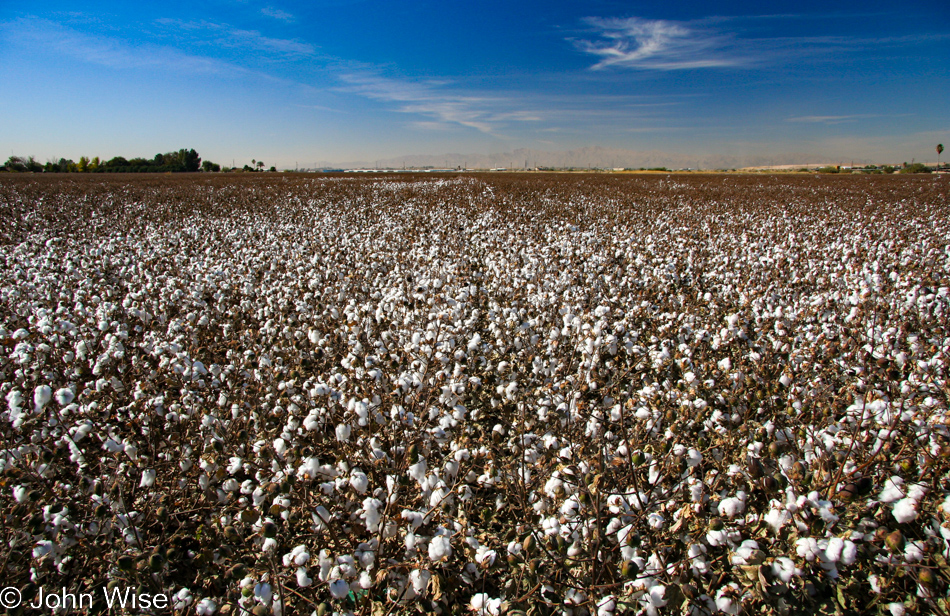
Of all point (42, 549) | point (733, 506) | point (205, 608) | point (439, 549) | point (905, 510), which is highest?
point (905, 510)

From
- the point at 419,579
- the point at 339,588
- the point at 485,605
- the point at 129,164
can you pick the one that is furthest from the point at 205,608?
the point at 129,164

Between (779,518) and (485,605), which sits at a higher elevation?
(779,518)

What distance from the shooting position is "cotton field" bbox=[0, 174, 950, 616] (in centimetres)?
193

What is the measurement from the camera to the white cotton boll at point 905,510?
1.61 meters

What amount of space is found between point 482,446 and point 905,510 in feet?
6.27

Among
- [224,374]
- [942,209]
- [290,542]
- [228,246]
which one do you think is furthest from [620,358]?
[942,209]

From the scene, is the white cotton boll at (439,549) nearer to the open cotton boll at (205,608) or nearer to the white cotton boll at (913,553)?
the open cotton boll at (205,608)

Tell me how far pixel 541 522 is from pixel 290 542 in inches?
61.9

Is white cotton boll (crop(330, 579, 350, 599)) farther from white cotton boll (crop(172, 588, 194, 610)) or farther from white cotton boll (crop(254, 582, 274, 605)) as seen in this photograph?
white cotton boll (crop(172, 588, 194, 610))

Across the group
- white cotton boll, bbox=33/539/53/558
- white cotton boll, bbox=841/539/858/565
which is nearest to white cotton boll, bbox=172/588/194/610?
white cotton boll, bbox=33/539/53/558

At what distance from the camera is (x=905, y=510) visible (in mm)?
1637

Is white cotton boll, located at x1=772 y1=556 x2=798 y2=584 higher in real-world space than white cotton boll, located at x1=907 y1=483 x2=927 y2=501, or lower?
lower

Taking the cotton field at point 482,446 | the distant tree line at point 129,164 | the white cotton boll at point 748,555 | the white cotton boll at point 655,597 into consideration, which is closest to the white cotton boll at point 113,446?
the cotton field at point 482,446

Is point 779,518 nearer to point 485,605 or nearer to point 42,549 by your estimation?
point 485,605
